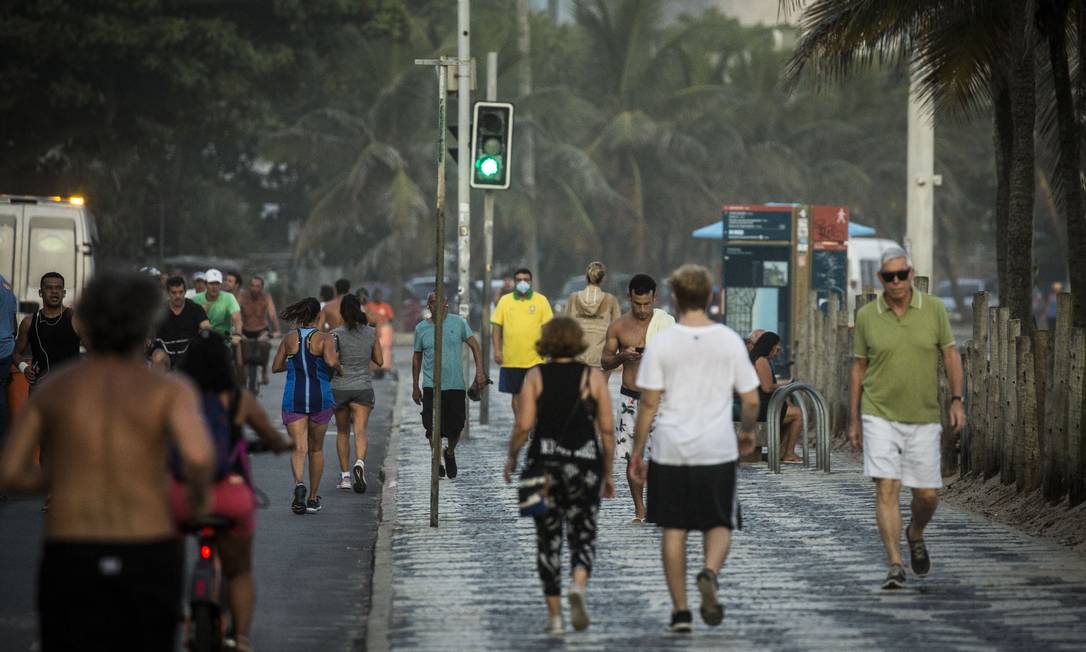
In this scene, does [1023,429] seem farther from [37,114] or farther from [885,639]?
[37,114]

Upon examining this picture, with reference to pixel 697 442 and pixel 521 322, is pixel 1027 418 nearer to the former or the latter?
pixel 697 442

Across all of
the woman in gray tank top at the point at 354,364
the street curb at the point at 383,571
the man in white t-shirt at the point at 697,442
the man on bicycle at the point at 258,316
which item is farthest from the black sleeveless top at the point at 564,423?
the man on bicycle at the point at 258,316

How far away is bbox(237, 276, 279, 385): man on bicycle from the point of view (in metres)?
24.9

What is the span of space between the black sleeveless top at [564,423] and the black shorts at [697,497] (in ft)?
1.30

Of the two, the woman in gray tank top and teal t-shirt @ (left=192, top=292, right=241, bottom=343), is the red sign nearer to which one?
teal t-shirt @ (left=192, top=292, right=241, bottom=343)

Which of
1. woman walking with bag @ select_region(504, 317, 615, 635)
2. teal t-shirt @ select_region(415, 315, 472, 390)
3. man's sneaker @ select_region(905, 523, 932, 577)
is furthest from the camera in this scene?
teal t-shirt @ select_region(415, 315, 472, 390)

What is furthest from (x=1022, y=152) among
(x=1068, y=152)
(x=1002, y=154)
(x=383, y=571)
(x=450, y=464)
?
(x=383, y=571)

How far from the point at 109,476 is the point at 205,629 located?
158 centimetres

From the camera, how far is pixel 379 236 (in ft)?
183

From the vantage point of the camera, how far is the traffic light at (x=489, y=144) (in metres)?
15.0

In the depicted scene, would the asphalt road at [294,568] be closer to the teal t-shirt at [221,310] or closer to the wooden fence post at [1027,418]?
the wooden fence post at [1027,418]

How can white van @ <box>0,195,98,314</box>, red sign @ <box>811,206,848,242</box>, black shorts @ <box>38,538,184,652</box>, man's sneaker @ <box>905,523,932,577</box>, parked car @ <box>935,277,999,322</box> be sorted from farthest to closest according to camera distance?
parked car @ <box>935,277,999,322</box>
white van @ <box>0,195,98,314</box>
red sign @ <box>811,206,848,242</box>
man's sneaker @ <box>905,523,932,577</box>
black shorts @ <box>38,538,184,652</box>

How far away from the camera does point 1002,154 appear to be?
56.6 feet

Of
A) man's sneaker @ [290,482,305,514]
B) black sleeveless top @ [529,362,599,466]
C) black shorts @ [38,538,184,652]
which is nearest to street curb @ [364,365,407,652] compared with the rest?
man's sneaker @ [290,482,305,514]
